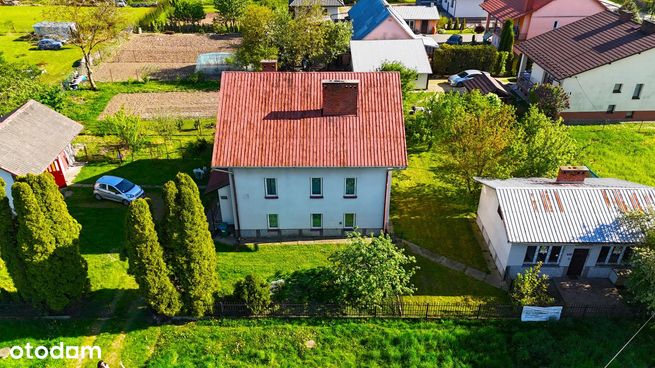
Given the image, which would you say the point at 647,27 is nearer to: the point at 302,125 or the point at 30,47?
the point at 302,125

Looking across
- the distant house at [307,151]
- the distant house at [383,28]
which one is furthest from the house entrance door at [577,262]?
the distant house at [383,28]

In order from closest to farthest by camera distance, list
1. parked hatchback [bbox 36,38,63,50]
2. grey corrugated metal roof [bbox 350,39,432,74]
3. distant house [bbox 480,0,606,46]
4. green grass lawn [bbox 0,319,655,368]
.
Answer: green grass lawn [bbox 0,319,655,368], grey corrugated metal roof [bbox 350,39,432,74], distant house [bbox 480,0,606,46], parked hatchback [bbox 36,38,63,50]

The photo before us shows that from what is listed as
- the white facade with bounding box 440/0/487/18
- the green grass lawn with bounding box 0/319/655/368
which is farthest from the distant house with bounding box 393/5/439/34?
the green grass lawn with bounding box 0/319/655/368

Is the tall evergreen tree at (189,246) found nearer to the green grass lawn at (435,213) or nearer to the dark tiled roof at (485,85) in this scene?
the green grass lawn at (435,213)

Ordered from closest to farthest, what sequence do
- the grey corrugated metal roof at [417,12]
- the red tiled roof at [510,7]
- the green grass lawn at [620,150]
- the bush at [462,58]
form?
A: the green grass lawn at [620,150], the bush at [462,58], the red tiled roof at [510,7], the grey corrugated metal roof at [417,12]

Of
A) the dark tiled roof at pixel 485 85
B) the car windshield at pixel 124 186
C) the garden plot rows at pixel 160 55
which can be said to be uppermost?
the dark tiled roof at pixel 485 85

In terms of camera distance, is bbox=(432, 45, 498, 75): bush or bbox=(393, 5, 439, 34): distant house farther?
bbox=(393, 5, 439, 34): distant house

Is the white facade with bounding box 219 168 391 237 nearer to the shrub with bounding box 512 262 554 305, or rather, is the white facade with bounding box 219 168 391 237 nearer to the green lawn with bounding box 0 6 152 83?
the shrub with bounding box 512 262 554 305
